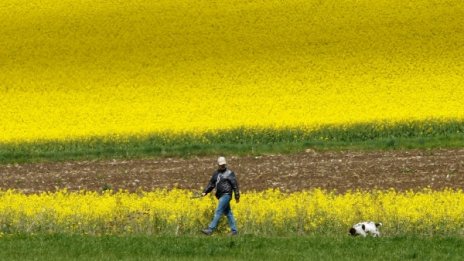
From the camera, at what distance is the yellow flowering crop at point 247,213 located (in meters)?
19.9

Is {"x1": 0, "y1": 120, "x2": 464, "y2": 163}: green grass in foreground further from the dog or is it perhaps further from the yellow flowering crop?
the dog

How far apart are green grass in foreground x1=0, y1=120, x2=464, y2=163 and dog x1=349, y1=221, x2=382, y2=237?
11.0 m

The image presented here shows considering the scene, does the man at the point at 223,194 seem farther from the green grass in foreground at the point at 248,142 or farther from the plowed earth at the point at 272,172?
the green grass in foreground at the point at 248,142

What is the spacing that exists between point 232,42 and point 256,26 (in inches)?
74.2

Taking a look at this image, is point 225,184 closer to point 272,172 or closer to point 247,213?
point 247,213

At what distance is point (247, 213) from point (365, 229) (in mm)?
2689

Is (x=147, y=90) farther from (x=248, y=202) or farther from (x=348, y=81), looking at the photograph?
(x=248, y=202)

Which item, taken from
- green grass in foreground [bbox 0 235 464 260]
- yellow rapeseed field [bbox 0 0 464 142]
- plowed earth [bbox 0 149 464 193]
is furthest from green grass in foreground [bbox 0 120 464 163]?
green grass in foreground [bbox 0 235 464 260]

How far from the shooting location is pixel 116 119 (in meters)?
37.0

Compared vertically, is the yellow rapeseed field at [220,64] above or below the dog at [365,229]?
above

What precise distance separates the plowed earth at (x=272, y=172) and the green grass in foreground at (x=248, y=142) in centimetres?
89

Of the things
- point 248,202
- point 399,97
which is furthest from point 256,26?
point 248,202

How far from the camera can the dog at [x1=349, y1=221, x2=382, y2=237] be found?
63.1ft

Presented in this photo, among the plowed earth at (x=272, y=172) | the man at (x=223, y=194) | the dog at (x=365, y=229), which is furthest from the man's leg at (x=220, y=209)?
the plowed earth at (x=272, y=172)
